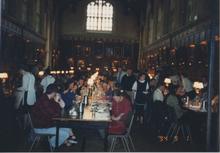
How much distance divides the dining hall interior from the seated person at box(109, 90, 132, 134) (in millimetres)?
18

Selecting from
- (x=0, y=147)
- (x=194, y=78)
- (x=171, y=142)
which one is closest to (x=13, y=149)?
(x=0, y=147)

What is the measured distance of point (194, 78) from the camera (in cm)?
1633

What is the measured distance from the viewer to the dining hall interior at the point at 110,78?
7991 mm

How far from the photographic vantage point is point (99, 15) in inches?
1500

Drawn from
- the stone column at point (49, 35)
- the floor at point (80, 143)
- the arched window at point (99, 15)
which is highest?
the arched window at point (99, 15)

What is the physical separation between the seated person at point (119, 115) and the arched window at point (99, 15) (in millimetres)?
29898

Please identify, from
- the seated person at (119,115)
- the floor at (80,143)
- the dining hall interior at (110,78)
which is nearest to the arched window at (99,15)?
the dining hall interior at (110,78)

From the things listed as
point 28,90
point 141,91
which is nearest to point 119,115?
point 28,90

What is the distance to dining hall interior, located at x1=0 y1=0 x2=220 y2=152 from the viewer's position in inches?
315

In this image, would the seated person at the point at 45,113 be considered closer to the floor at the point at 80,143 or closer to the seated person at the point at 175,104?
the floor at the point at 80,143

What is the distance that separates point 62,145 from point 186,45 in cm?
1022

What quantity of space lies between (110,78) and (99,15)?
1609cm

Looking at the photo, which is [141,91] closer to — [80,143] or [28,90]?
[28,90]

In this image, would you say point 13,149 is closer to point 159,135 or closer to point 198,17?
point 159,135
